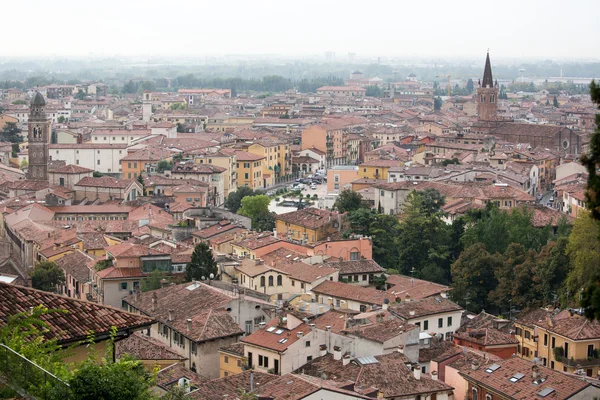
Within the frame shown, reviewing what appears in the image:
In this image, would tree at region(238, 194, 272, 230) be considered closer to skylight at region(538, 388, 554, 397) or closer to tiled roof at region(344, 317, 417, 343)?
tiled roof at region(344, 317, 417, 343)

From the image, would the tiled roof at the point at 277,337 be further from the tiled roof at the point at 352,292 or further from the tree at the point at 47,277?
the tree at the point at 47,277

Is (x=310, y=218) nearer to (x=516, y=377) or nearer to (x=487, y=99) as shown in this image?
(x=516, y=377)

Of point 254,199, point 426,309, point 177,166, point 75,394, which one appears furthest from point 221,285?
point 177,166

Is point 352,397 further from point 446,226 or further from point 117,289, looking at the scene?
point 446,226

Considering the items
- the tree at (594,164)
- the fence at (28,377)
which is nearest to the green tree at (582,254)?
the tree at (594,164)

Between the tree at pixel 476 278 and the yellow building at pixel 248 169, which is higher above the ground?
the tree at pixel 476 278

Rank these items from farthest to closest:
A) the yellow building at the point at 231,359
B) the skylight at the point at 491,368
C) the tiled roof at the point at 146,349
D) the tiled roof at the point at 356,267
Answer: the tiled roof at the point at 356,267 → the yellow building at the point at 231,359 → the skylight at the point at 491,368 → the tiled roof at the point at 146,349

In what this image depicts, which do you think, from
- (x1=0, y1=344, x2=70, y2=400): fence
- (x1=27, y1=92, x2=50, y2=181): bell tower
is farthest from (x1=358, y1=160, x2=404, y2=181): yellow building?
(x1=0, y1=344, x2=70, y2=400): fence

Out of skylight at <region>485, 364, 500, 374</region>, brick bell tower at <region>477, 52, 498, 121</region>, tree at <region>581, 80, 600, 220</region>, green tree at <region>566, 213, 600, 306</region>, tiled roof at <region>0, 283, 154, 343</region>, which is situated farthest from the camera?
brick bell tower at <region>477, 52, 498, 121</region>
